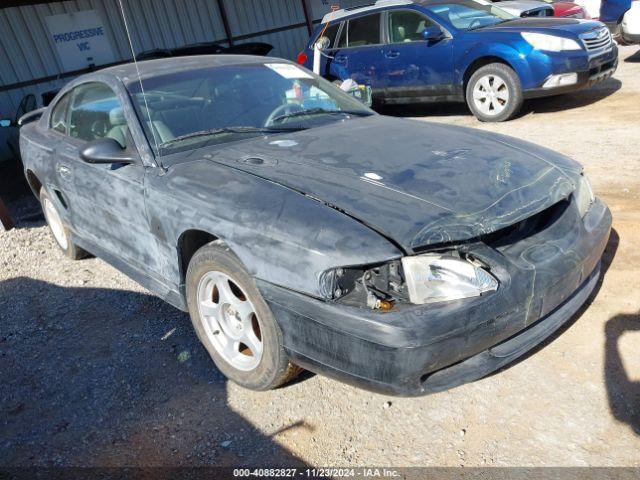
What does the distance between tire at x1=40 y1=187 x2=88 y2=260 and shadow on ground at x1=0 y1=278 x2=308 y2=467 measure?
26.5 inches

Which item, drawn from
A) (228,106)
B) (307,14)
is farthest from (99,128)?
(307,14)

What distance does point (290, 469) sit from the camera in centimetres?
221

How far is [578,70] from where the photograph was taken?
6.51 meters

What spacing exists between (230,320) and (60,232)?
275cm

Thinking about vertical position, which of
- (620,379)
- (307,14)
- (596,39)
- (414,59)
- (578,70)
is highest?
(307,14)

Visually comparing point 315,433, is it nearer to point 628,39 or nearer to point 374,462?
point 374,462

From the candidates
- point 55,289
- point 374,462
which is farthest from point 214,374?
point 55,289

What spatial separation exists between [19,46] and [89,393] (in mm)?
9874

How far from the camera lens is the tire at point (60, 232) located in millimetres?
4426

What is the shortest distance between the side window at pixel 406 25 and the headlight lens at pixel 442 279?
626cm

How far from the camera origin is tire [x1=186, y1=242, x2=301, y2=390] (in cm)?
237

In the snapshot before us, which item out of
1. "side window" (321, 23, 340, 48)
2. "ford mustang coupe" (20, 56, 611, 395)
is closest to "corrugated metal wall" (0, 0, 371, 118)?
"side window" (321, 23, 340, 48)

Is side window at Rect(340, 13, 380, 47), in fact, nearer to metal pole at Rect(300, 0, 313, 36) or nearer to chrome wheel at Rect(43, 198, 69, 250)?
chrome wheel at Rect(43, 198, 69, 250)

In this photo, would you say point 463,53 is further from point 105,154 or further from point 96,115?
point 105,154
